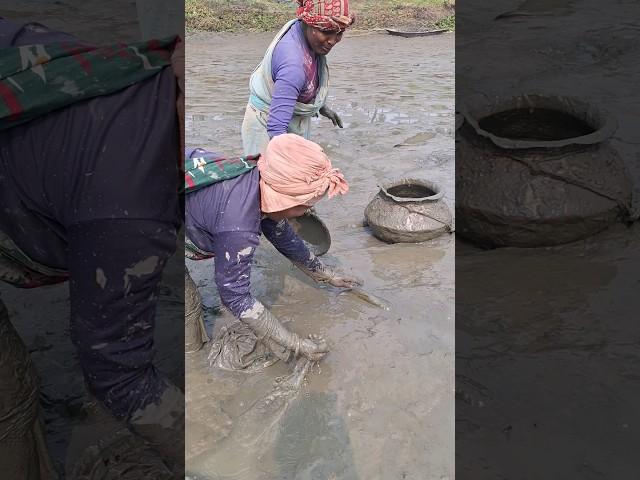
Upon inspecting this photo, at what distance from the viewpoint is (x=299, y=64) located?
3.46 meters

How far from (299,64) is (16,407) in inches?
92.9

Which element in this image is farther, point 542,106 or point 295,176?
point 542,106

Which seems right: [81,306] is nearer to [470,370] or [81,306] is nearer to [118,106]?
[118,106]

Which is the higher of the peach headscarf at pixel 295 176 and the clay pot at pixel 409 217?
the peach headscarf at pixel 295 176

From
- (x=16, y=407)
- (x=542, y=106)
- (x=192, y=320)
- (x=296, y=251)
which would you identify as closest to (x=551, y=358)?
(x=296, y=251)

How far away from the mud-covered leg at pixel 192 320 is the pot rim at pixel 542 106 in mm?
2057

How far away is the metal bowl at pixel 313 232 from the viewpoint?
159 inches

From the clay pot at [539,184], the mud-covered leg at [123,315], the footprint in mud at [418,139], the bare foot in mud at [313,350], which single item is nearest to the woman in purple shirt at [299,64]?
the clay pot at [539,184]

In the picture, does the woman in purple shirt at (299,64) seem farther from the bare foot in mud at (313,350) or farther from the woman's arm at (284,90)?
the bare foot in mud at (313,350)

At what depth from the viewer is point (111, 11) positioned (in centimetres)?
1400

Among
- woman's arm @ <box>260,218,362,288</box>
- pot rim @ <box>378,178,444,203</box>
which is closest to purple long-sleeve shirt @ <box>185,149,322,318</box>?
woman's arm @ <box>260,218,362,288</box>

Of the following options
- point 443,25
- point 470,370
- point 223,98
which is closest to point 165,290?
point 470,370

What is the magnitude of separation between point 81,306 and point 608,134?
3.37 metres

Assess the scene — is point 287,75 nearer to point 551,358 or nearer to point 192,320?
point 192,320
